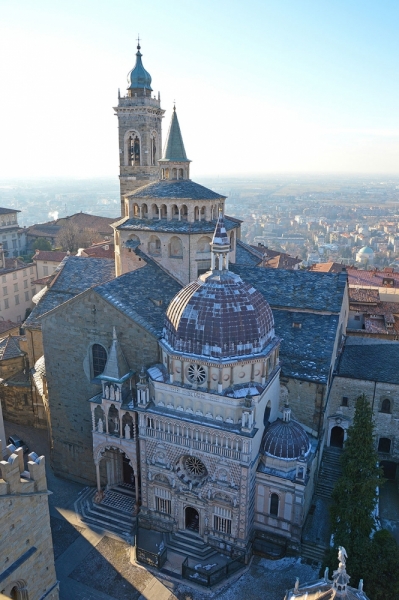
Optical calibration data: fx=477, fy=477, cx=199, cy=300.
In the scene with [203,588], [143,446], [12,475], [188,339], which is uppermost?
[188,339]

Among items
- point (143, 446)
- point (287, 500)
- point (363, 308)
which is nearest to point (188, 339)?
point (143, 446)

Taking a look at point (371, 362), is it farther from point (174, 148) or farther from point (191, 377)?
point (174, 148)

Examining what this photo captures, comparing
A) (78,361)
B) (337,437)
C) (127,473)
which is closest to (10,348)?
(78,361)

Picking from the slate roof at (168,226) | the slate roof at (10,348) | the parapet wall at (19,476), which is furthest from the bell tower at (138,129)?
the parapet wall at (19,476)

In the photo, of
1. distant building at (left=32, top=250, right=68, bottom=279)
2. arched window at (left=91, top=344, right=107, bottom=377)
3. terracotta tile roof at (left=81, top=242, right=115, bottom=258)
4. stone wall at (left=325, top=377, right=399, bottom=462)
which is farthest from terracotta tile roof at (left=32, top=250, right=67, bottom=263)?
stone wall at (left=325, top=377, right=399, bottom=462)

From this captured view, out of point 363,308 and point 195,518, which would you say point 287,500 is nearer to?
→ point 195,518
